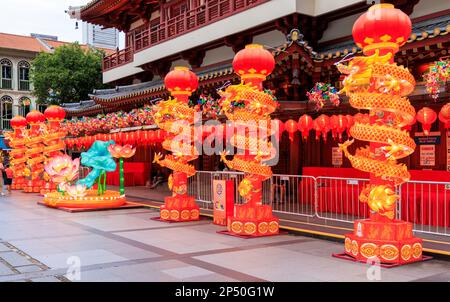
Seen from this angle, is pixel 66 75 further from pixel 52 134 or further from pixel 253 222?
pixel 253 222

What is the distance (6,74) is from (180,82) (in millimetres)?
36779

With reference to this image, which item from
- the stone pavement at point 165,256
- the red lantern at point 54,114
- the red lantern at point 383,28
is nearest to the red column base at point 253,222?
the stone pavement at point 165,256

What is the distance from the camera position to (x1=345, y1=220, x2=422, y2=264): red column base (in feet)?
23.1

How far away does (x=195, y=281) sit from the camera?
6254mm

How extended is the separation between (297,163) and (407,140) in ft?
25.1

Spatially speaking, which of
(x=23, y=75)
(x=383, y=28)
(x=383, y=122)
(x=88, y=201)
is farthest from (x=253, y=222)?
(x=23, y=75)

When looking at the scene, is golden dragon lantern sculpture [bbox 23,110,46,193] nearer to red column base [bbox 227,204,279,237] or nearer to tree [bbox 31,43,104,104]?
tree [bbox 31,43,104,104]

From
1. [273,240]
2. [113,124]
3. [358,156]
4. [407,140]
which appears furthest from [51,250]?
[113,124]

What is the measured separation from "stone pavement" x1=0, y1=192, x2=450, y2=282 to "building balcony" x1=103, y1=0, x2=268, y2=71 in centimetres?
815

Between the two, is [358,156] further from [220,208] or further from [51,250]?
[51,250]

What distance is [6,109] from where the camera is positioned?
43.3 metres

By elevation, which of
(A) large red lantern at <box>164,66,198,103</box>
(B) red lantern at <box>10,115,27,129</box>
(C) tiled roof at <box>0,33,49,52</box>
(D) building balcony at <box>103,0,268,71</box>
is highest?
(C) tiled roof at <box>0,33,49,52</box>

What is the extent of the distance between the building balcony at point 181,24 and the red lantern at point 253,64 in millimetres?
6060

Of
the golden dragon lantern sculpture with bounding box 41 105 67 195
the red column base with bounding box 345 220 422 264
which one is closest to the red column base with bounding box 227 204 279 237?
the red column base with bounding box 345 220 422 264
